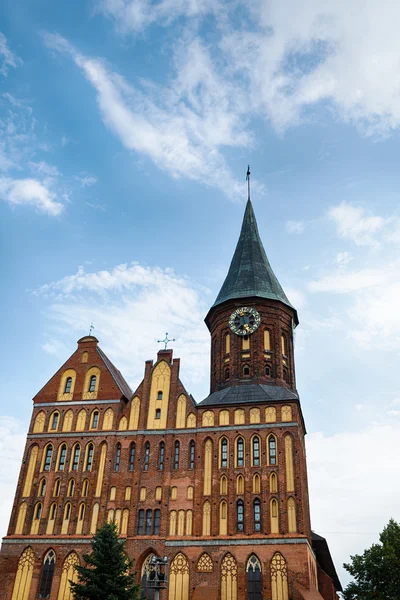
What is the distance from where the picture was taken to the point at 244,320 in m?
48.2

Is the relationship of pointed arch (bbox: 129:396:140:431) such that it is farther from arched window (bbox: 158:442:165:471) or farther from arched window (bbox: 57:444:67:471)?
arched window (bbox: 57:444:67:471)

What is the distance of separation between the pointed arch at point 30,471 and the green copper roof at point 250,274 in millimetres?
18457

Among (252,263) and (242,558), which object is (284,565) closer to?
(242,558)

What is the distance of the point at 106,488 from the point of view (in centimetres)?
4138

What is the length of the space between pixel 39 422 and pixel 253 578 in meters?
19.2

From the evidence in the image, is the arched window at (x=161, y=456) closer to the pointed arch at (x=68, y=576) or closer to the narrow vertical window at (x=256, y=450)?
the narrow vertical window at (x=256, y=450)

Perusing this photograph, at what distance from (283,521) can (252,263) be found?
898 inches

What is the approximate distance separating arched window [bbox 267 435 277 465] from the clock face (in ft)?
31.2

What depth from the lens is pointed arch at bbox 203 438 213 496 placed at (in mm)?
40281

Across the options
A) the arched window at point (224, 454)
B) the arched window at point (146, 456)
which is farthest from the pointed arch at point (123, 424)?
the arched window at point (224, 454)

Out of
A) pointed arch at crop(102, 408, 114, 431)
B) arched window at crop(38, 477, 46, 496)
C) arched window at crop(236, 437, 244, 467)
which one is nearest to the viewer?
arched window at crop(236, 437, 244, 467)

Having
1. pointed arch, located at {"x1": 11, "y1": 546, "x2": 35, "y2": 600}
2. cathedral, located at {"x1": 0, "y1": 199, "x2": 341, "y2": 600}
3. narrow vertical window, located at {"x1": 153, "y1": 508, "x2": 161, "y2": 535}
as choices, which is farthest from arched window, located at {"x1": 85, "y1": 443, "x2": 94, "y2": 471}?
pointed arch, located at {"x1": 11, "y1": 546, "x2": 35, "y2": 600}

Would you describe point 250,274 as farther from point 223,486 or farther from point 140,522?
point 140,522

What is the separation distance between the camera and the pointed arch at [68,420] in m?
44.5
